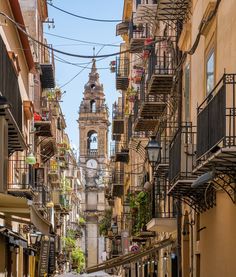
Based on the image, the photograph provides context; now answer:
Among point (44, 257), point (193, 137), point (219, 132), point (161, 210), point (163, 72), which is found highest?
point (163, 72)

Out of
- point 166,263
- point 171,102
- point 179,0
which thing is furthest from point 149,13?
point 166,263

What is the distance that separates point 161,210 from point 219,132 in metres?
16.1

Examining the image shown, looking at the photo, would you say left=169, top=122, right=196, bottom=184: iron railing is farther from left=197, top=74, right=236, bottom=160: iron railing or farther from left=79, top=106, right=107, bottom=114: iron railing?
left=79, top=106, right=107, bottom=114: iron railing

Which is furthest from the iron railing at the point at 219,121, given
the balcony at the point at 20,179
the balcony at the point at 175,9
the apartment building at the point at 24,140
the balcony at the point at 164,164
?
the balcony at the point at 20,179

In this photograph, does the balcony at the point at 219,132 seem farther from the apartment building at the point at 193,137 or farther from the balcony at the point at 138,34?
the balcony at the point at 138,34

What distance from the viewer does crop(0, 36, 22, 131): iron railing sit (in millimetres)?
18897

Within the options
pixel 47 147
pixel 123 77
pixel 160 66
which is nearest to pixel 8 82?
pixel 160 66

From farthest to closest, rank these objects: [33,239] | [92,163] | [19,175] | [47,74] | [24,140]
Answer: [92,163] < [47,74] < [33,239] < [19,175] < [24,140]

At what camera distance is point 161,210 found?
96.3 feet

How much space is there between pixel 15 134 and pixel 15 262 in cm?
725

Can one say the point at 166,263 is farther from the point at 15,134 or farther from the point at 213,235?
the point at 213,235

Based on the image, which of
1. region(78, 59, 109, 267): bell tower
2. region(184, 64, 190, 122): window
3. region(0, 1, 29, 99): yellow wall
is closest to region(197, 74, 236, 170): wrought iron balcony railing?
region(184, 64, 190, 122): window

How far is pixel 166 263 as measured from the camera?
3077cm

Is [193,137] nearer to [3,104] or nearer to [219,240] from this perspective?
[219,240]
